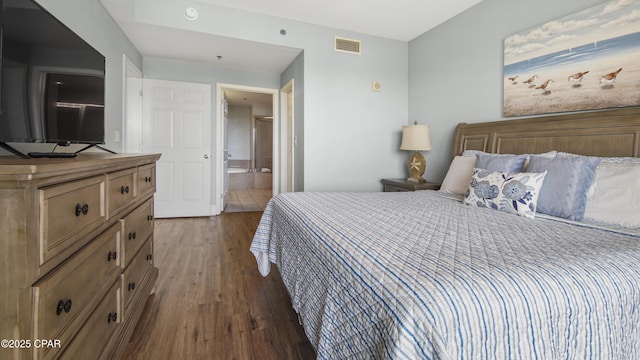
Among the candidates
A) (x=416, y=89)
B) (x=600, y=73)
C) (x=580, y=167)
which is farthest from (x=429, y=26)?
(x=580, y=167)

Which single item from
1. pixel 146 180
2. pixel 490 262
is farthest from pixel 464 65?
pixel 146 180

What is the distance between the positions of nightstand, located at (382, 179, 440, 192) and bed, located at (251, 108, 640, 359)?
1173mm

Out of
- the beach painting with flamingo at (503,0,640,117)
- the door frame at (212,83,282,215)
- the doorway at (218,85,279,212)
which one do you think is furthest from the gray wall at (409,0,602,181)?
the doorway at (218,85,279,212)

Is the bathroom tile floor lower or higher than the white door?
lower

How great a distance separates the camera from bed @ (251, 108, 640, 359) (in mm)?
722

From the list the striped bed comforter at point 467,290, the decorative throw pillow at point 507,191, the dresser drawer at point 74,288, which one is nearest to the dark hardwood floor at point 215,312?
the striped bed comforter at point 467,290

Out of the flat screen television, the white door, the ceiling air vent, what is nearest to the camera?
the flat screen television

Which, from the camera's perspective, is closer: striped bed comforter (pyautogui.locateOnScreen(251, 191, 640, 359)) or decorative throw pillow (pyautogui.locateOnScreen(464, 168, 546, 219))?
striped bed comforter (pyautogui.locateOnScreen(251, 191, 640, 359))

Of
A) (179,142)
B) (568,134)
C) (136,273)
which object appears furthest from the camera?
(179,142)

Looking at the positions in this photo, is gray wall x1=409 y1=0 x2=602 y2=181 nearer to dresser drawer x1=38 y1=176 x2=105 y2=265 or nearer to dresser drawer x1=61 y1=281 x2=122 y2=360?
dresser drawer x1=38 y1=176 x2=105 y2=265

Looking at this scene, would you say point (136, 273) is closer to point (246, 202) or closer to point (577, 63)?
point (577, 63)

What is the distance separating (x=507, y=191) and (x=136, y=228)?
222 centimetres

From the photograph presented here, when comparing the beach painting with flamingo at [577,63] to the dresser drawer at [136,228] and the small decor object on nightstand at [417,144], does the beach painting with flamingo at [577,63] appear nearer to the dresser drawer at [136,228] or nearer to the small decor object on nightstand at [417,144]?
the small decor object on nightstand at [417,144]

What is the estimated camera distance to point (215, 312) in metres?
1.88
